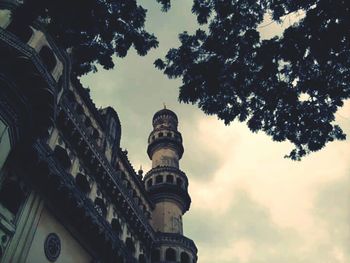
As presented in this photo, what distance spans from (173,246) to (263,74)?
71.6 ft

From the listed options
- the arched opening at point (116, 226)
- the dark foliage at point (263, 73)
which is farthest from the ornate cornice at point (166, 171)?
the dark foliage at point (263, 73)

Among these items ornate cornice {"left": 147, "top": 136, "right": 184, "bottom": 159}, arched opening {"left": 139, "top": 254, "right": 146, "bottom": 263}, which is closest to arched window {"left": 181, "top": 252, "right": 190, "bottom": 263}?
arched opening {"left": 139, "top": 254, "right": 146, "bottom": 263}

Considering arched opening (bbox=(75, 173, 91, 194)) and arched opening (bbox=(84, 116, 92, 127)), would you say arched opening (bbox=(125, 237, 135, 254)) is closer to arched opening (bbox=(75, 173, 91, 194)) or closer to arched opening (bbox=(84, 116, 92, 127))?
arched opening (bbox=(75, 173, 91, 194))

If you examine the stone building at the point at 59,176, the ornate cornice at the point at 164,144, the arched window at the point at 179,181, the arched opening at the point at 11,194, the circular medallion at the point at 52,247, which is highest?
the ornate cornice at the point at 164,144

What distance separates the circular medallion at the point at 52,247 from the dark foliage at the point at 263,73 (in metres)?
10.1

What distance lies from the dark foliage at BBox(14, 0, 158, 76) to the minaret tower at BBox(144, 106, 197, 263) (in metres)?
21.8

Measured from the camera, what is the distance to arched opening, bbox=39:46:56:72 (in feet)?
62.8

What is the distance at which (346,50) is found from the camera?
1148cm

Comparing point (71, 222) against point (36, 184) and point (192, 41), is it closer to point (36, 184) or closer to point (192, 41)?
point (36, 184)

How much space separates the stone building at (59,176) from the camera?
15.7 metres

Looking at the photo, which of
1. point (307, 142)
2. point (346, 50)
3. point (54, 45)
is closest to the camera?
point (346, 50)

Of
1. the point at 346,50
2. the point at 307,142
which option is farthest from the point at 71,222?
the point at 346,50

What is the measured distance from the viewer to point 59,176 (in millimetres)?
19219

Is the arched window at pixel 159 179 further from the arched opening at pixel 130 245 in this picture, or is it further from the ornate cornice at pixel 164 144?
the arched opening at pixel 130 245
